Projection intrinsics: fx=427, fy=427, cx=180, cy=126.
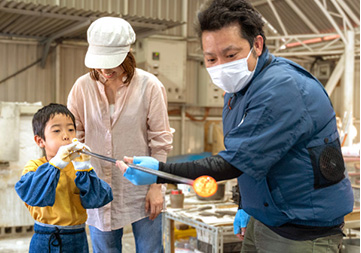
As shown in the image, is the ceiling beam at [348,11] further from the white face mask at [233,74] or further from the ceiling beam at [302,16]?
the white face mask at [233,74]

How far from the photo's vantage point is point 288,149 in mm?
1222

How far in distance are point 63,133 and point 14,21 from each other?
15.7 feet

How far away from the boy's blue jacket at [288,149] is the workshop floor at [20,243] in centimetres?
→ 353

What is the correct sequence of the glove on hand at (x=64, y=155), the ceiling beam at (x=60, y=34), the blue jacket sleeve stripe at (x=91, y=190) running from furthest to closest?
the ceiling beam at (x=60, y=34)
the blue jacket sleeve stripe at (x=91, y=190)
the glove on hand at (x=64, y=155)

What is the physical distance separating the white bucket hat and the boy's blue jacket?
0.71 metres

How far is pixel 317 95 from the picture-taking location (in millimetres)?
1288

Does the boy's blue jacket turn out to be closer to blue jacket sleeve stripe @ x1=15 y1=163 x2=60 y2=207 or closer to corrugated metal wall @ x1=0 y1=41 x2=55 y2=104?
blue jacket sleeve stripe @ x1=15 y1=163 x2=60 y2=207

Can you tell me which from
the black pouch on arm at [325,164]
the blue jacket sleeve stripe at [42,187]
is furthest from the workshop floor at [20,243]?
the black pouch on arm at [325,164]

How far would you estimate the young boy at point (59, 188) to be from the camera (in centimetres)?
173

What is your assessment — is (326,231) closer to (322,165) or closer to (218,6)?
(322,165)

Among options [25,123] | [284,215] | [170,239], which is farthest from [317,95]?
[25,123]

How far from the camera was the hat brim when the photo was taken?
5.96 feet

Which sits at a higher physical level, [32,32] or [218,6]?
[32,32]

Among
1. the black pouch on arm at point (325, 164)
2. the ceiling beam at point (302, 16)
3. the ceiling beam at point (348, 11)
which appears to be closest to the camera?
the black pouch on arm at point (325, 164)
